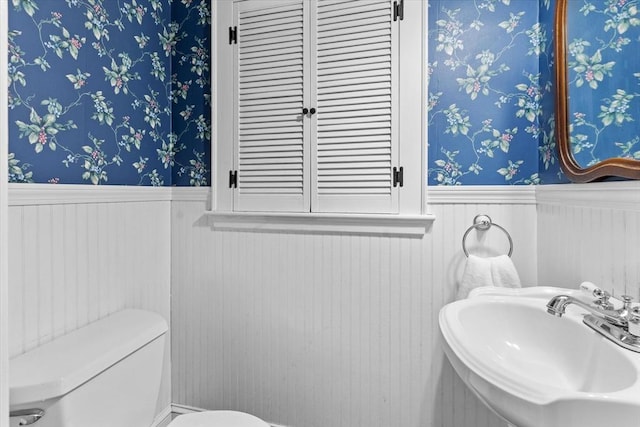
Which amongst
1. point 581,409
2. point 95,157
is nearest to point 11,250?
point 95,157

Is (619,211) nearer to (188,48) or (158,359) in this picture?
(158,359)

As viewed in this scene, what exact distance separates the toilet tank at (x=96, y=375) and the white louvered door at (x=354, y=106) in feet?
2.76

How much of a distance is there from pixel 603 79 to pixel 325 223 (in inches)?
40.9

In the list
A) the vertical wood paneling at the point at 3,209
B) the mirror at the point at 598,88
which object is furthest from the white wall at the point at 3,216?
the mirror at the point at 598,88

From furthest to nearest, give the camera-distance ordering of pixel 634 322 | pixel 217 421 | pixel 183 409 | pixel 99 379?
pixel 183 409
pixel 217 421
pixel 99 379
pixel 634 322

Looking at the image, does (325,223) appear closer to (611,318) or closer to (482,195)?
(482,195)

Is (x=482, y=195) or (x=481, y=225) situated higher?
(x=482, y=195)

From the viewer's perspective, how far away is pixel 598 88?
1117 millimetres

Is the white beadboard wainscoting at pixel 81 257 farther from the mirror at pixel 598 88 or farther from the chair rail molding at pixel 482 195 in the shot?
the mirror at pixel 598 88

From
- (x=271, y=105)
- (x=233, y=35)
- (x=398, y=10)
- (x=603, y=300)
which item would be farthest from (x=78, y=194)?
(x=603, y=300)

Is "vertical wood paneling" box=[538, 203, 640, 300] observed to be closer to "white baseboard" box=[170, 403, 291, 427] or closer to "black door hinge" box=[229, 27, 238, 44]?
"black door hinge" box=[229, 27, 238, 44]

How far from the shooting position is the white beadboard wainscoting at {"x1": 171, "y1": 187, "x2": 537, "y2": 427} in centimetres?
153

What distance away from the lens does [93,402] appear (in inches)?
45.1

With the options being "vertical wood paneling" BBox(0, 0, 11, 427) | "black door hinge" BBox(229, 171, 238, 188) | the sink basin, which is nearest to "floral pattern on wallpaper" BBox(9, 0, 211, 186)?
"black door hinge" BBox(229, 171, 238, 188)
